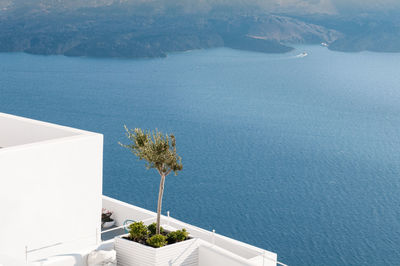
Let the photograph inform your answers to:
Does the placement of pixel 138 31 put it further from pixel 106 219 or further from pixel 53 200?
pixel 53 200

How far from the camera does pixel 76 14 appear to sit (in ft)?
427

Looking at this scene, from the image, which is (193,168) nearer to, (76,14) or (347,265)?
(347,265)

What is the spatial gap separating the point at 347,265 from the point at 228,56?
8182cm

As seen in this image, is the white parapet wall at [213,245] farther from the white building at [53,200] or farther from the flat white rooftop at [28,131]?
the flat white rooftop at [28,131]

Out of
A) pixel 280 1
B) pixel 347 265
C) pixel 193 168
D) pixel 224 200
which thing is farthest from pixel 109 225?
pixel 280 1

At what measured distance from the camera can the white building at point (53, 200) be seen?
728 cm

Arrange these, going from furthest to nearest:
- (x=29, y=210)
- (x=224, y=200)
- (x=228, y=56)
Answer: (x=228, y=56) < (x=224, y=200) < (x=29, y=210)

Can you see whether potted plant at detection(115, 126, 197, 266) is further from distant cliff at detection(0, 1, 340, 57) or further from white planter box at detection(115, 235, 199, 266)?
distant cliff at detection(0, 1, 340, 57)

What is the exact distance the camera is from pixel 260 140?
46219 millimetres

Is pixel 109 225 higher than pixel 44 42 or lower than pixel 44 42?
higher

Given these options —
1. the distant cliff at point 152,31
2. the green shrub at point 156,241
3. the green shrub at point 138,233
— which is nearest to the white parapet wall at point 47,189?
the green shrub at point 138,233

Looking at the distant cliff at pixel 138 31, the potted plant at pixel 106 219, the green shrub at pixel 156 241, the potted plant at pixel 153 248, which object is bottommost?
the distant cliff at pixel 138 31

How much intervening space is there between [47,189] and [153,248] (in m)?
2.05

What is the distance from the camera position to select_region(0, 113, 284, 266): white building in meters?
7.28
